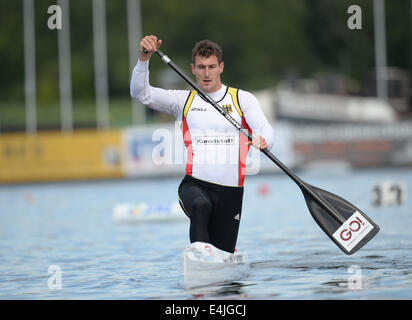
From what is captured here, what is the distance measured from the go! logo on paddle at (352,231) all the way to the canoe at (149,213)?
7.62 m

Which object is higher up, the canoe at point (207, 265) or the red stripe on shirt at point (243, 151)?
the red stripe on shirt at point (243, 151)

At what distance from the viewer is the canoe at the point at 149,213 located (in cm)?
1570

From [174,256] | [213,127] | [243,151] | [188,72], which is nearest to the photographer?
[213,127]

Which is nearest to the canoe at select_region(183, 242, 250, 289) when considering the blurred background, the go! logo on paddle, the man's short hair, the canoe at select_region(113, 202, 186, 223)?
the go! logo on paddle

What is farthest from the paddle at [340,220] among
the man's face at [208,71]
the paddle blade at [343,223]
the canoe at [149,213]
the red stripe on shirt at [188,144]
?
the canoe at [149,213]

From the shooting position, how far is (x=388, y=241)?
1145 centimetres

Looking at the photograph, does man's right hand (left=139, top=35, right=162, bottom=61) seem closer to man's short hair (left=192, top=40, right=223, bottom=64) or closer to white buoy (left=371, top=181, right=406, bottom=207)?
man's short hair (left=192, top=40, right=223, bottom=64)

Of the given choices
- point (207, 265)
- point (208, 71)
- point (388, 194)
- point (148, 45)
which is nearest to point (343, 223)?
point (207, 265)

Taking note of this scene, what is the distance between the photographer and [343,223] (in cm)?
833

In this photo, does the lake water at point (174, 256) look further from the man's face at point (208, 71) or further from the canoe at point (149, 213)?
the man's face at point (208, 71)

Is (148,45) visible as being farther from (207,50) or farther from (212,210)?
(212,210)

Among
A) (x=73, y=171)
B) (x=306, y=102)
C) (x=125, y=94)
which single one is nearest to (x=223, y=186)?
(x=73, y=171)

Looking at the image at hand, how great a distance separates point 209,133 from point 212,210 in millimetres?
753
